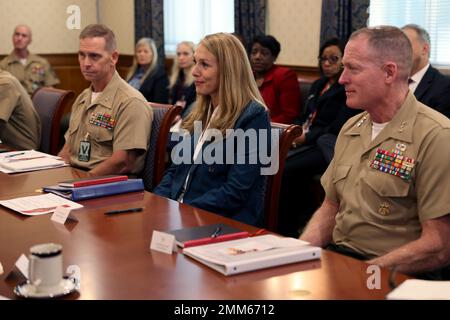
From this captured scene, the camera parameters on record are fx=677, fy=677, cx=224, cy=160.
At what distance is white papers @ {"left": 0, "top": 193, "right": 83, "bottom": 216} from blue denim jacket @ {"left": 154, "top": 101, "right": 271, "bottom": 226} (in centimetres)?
52

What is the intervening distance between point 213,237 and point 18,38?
659 cm

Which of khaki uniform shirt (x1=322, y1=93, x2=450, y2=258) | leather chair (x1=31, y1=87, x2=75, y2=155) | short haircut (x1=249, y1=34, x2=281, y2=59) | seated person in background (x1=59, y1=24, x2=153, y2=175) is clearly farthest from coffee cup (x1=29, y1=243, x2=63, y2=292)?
short haircut (x1=249, y1=34, x2=281, y2=59)

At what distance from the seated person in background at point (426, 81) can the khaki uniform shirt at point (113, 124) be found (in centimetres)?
167

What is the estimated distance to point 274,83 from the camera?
5.33 meters

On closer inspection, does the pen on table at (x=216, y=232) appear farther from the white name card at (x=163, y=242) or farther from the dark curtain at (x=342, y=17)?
the dark curtain at (x=342, y=17)

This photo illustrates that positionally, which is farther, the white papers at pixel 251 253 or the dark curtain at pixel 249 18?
the dark curtain at pixel 249 18

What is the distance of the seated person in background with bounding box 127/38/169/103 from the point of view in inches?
270

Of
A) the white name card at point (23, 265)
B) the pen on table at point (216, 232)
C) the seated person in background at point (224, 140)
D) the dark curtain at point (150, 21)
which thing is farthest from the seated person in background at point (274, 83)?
the white name card at point (23, 265)

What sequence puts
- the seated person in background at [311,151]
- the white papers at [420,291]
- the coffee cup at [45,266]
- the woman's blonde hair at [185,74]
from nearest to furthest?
the white papers at [420,291], the coffee cup at [45,266], the seated person in background at [311,151], the woman's blonde hair at [185,74]

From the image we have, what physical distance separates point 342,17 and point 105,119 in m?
2.60

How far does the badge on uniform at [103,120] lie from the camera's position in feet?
11.4

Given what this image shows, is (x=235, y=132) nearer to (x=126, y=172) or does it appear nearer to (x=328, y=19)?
(x=126, y=172)

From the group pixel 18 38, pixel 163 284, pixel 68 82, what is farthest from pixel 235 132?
pixel 68 82

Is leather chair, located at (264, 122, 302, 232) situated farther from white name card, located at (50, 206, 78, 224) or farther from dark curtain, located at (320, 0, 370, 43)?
dark curtain, located at (320, 0, 370, 43)
